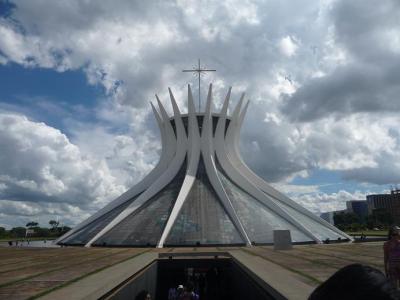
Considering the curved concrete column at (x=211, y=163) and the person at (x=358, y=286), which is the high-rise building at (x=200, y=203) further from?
the person at (x=358, y=286)

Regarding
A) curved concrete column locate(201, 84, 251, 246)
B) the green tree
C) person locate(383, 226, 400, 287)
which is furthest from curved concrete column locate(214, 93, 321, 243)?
the green tree

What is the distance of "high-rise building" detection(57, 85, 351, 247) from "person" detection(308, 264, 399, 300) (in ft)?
81.1

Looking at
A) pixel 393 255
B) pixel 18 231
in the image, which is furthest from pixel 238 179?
pixel 18 231

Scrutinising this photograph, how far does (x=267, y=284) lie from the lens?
21.6 feet

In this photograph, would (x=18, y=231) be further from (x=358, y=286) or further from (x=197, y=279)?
(x=358, y=286)

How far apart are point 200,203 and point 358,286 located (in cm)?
2961

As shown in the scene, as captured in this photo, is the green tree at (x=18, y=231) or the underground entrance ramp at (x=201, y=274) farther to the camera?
the green tree at (x=18, y=231)

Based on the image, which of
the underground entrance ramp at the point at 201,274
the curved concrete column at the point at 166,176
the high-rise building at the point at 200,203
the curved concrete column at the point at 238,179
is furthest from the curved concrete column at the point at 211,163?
the underground entrance ramp at the point at 201,274

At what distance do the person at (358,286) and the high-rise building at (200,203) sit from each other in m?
24.7

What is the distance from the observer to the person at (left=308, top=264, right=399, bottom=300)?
46.6 inches

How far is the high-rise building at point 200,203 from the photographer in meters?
26.9

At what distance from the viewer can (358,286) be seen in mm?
1242

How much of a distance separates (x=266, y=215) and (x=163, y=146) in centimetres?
1349

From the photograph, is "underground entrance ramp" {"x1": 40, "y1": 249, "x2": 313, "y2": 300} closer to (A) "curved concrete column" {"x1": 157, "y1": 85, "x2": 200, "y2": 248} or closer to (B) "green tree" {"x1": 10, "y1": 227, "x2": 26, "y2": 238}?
(A) "curved concrete column" {"x1": 157, "y1": 85, "x2": 200, "y2": 248}
